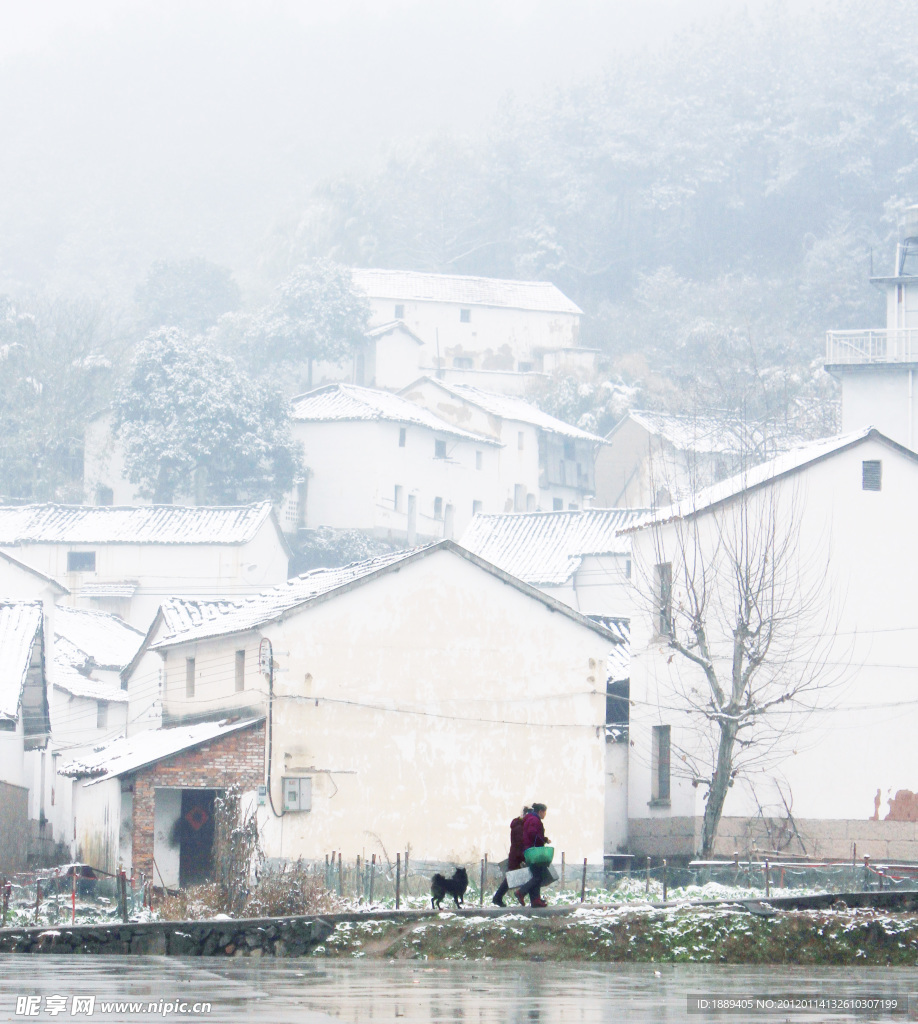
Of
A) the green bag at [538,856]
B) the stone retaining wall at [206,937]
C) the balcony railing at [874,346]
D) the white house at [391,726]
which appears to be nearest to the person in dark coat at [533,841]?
the green bag at [538,856]

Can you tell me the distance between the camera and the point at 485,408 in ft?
228

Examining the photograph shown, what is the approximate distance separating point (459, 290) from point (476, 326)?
237cm

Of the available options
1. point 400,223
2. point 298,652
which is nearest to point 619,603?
point 298,652

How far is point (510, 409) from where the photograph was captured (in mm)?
71875

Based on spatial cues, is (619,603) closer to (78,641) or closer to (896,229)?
(78,641)

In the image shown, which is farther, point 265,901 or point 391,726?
point 391,726

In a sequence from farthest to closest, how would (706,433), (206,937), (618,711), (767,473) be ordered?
(706,433)
(618,711)
(767,473)
(206,937)

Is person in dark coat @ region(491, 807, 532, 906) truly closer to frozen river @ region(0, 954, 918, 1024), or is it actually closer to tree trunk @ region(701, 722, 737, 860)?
frozen river @ region(0, 954, 918, 1024)

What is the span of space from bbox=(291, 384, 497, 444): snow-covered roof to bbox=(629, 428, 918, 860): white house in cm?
3209

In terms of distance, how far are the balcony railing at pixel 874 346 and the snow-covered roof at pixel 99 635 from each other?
21.5 m

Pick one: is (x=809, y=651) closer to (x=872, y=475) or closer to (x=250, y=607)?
(x=872, y=475)

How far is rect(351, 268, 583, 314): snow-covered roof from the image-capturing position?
80188 mm

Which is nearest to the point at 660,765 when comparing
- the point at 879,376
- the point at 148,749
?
the point at 148,749

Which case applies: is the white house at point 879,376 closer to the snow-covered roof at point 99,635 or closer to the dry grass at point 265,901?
the snow-covered roof at point 99,635
